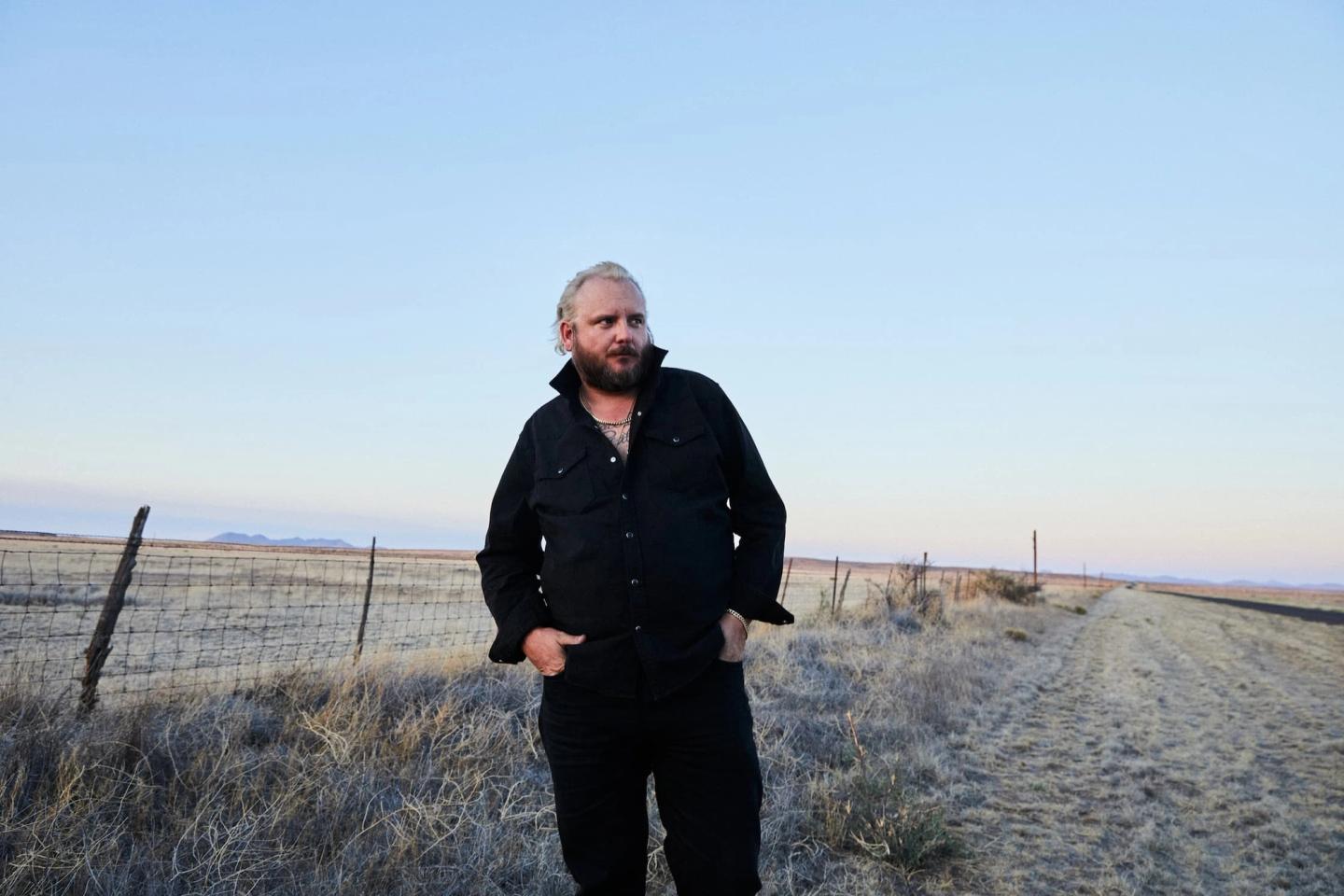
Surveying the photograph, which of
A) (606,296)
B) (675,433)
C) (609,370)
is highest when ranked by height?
(606,296)

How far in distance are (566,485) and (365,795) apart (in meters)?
2.25

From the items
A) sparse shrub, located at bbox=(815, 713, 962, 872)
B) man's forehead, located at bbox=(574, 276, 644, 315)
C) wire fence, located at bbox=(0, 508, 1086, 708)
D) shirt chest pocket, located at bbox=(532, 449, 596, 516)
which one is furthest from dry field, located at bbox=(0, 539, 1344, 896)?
man's forehead, located at bbox=(574, 276, 644, 315)

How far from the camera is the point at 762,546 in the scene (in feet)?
7.65

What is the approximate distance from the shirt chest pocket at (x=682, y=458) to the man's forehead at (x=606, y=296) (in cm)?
37

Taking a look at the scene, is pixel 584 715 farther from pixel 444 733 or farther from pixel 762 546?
pixel 444 733

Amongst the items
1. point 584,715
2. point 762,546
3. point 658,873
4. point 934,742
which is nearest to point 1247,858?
point 934,742

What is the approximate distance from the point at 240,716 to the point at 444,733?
1060 millimetres

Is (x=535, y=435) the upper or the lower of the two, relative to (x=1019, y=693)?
upper

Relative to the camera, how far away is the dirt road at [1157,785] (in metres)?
4.04

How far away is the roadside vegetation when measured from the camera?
289 centimetres

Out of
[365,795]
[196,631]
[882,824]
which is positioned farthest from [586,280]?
[196,631]

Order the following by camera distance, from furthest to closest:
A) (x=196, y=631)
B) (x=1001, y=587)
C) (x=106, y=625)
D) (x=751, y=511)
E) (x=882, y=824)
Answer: (x=1001, y=587) → (x=196, y=631) → (x=106, y=625) → (x=882, y=824) → (x=751, y=511)

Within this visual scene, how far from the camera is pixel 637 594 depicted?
6.94ft

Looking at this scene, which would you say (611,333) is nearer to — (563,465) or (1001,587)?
(563,465)
